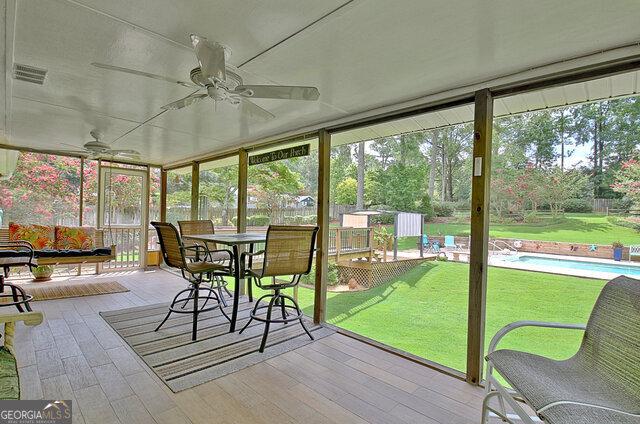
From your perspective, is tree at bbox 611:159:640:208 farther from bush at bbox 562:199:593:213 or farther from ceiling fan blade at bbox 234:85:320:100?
ceiling fan blade at bbox 234:85:320:100

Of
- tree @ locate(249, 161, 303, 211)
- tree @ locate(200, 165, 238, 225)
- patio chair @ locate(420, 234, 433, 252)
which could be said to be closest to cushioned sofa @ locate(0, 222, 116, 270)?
tree @ locate(200, 165, 238, 225)

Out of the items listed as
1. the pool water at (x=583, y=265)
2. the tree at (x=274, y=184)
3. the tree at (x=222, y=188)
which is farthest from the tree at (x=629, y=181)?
the tree at (x=222, y=188)

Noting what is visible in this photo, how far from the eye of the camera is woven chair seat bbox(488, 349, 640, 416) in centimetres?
130

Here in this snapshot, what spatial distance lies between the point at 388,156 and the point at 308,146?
1.50 meters

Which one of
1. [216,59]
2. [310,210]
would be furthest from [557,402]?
[310,210]

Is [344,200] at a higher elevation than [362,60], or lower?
lower

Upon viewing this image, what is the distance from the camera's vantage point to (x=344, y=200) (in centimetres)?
504

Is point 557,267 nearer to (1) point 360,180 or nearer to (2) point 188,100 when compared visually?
(1) point 360,180

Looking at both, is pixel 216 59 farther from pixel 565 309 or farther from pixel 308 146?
pixel 565 309

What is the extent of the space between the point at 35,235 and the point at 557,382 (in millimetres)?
6517

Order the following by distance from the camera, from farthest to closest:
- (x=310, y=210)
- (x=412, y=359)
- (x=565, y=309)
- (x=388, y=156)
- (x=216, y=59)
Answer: (x=310, y=210) < (x=388, y=156) < (x=565, y=309) < (x=412, y=359) < (x=216, y=59)

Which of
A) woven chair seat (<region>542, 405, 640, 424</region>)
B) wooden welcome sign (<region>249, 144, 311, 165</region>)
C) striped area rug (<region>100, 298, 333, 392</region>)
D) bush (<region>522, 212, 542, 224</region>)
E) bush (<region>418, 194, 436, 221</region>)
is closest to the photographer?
woven chair seat (<region>542, 405, 640, 424</region>)

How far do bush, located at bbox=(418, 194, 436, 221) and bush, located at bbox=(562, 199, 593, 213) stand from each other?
1.33m

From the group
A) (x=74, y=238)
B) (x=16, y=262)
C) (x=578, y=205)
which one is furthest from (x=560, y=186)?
(x=74, y=238)
